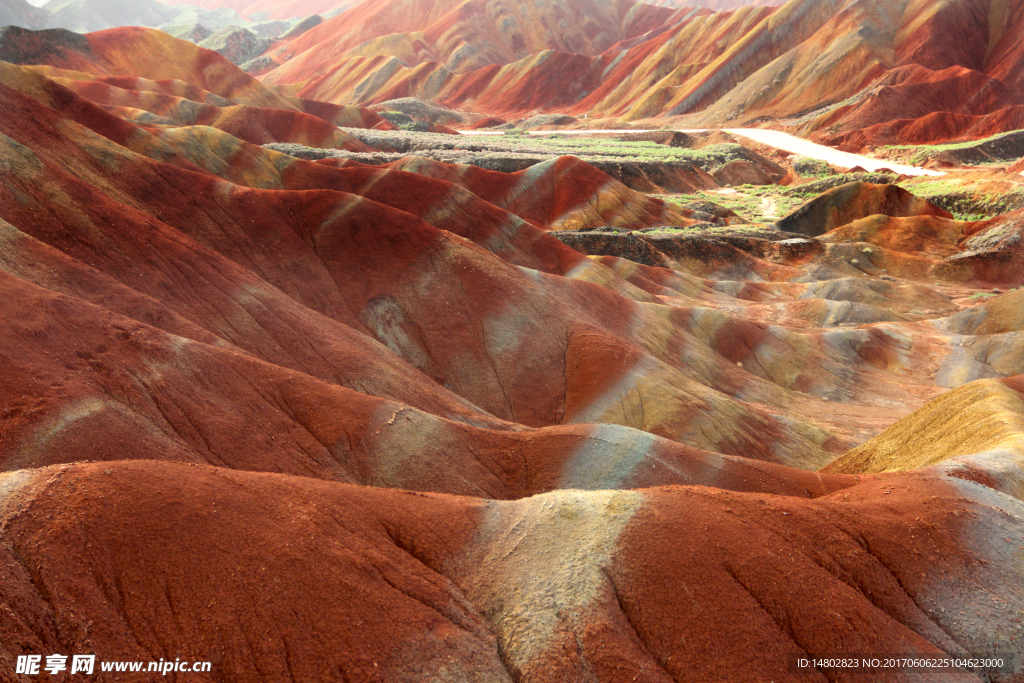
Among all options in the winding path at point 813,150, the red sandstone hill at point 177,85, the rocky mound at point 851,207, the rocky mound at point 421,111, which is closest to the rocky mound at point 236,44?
the rocky mound at point 421,111

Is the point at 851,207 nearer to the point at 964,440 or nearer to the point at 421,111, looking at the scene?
the point at 964,440

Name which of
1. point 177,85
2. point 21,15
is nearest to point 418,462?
point 177,85

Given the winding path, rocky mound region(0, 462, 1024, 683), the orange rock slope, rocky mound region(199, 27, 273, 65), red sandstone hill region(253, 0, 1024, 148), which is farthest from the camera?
rocky mound region(199, 27, 273, 65)

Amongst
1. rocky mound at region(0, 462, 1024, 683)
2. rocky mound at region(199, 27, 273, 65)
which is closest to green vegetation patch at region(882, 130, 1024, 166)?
rocky mound at region(0, 462, 1024, 683)

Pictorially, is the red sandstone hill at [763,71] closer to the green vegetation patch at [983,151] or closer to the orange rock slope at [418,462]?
the green vegetation patch at [983,151]

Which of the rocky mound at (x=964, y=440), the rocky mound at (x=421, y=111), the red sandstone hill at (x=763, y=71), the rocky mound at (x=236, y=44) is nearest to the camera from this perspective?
the rocky mound at (x=964, y=440)

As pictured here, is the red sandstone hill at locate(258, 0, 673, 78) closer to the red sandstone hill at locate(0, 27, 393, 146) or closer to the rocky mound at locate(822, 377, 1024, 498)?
the red sandstone hill at locate(0, 27, 393, 146)

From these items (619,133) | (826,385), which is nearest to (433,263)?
(826,385)

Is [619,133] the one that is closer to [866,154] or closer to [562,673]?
[866,154]
